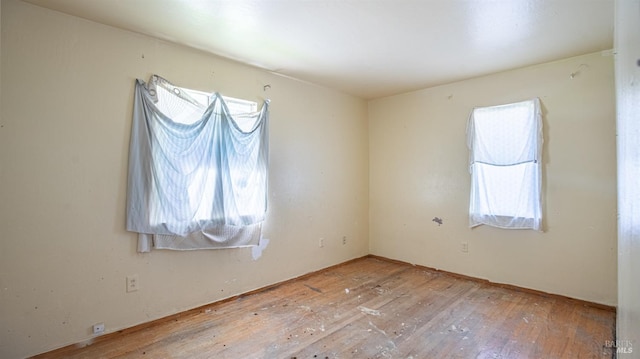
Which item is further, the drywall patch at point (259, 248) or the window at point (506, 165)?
the drywall patch at point (259, 248)

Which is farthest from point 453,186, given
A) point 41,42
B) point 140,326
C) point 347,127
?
point 41,42

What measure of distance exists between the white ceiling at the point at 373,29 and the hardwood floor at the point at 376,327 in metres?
2.26

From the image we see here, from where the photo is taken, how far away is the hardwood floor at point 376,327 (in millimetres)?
2002

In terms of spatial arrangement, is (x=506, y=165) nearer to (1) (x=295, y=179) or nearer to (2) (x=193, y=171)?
(1) (x=295, y=179)

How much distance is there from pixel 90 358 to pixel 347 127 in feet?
11.2

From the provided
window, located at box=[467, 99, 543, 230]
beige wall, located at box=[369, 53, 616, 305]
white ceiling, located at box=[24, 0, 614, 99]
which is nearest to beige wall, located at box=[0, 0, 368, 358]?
white ceiling, located at box=[24, 0, 614, 99]

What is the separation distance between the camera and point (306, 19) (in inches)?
80.6

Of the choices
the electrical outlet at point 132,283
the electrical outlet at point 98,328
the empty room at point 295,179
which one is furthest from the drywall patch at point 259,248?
the electrical outlet at point 98,328

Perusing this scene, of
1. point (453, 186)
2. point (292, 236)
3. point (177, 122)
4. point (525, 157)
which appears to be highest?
point (177, 122)

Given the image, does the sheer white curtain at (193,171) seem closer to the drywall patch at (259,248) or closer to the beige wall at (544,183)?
the drywall patch at (259,248)

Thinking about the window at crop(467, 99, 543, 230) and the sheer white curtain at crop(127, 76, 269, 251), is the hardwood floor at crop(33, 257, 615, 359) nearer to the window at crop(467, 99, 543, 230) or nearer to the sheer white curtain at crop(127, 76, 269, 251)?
the sheer white curtain at crop(127, 76, 269, 251)

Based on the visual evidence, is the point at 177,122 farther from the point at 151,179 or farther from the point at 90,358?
the point at 90,358

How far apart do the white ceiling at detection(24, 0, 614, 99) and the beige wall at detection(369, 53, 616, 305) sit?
34cm

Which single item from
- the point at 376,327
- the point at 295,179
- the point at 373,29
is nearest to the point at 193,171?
the point at 295,179
